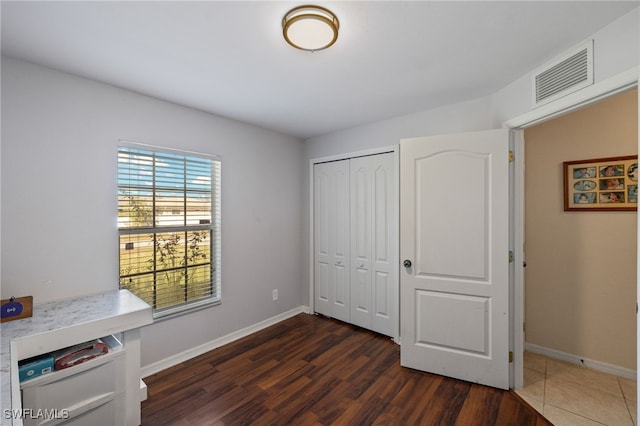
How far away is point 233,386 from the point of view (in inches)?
85.0

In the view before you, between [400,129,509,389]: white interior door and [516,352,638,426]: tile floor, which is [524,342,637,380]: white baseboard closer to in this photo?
[516,352,638,426]: tile floor

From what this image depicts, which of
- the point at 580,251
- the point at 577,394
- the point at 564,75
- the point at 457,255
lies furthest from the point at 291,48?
the point at 577,394

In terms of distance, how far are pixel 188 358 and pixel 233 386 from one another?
2.20ft

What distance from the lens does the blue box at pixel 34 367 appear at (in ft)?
4.39

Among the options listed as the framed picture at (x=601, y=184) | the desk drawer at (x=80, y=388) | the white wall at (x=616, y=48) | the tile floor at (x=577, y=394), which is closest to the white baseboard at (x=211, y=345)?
the desk drawer at (x=80, y=388)

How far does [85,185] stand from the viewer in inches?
→ 79.0

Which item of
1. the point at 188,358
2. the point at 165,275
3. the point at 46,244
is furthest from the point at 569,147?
the point at 46,244

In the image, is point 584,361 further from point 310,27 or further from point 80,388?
point 80,388

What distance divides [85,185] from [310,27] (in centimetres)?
195

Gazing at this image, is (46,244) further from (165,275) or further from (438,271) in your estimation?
(438,271)

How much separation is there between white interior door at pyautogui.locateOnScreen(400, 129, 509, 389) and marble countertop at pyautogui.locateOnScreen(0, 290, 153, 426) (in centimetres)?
209

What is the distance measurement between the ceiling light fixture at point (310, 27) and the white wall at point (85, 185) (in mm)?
1576

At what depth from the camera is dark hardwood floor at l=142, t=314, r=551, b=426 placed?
1822mm

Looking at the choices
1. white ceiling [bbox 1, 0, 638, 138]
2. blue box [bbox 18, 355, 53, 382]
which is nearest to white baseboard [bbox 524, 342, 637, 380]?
white ceiling [bbox 1, 0, 638, 138]
